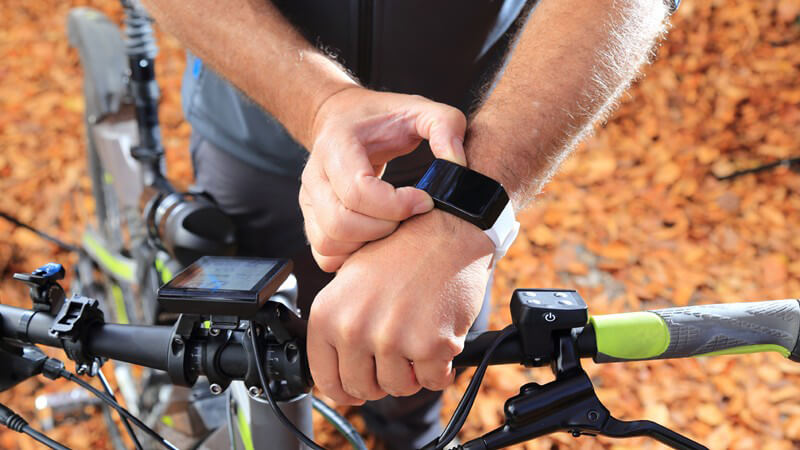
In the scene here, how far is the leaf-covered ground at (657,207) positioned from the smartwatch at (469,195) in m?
1.63

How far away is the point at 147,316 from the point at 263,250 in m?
0.43

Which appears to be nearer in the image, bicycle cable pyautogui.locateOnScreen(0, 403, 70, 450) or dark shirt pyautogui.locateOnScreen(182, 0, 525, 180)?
bicycle cable pyautogui.locateOnScreen(0, 403, 70, 450)

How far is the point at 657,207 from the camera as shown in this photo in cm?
319

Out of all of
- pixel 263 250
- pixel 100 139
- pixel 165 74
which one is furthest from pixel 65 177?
pixel 263 250

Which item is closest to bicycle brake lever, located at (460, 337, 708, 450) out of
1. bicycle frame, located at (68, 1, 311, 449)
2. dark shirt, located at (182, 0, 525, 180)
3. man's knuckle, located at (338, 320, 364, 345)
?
man's knuckle, located at (338, 320, 364, 345)

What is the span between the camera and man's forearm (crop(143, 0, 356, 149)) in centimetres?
93

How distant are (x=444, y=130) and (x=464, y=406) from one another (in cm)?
31

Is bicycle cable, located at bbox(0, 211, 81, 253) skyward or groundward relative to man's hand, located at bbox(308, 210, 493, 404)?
groundward

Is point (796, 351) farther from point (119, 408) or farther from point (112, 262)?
point (112, 262)

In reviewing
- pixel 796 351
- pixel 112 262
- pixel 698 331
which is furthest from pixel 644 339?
pixel 112 262

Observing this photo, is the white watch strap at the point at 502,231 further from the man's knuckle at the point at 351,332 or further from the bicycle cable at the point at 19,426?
the bicycle cable at the point at 19,426

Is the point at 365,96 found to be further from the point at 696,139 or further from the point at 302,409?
the point at 696,139

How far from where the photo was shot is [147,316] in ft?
5.64

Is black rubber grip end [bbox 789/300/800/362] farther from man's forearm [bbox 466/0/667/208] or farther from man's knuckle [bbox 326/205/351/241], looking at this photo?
man's knuckle [bbox 326/205/351/241]
